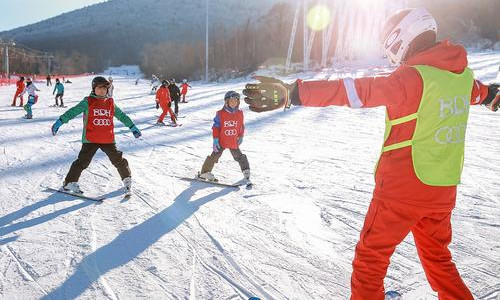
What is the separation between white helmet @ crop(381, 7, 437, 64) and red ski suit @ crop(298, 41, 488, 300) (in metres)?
0.12

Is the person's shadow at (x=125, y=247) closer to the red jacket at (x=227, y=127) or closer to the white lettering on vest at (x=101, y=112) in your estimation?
the red jacket at (x=227, y=127)

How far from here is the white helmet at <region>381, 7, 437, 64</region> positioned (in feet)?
6.59

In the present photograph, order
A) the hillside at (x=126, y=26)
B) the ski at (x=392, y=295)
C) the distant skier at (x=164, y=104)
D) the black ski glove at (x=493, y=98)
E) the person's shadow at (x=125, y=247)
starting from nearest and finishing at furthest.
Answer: the black ski glove at (x=493, y=98)
the ski at (x=392, y=295)
the person's shadow at (x=125, y=247)
the distant skier at (x=164, y=104)
the hillside at (x=126, y=26)

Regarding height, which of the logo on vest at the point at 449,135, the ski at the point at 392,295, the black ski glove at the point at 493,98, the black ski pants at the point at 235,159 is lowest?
the ski at the point at 392,295

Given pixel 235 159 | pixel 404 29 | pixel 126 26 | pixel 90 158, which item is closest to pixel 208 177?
pixel 235 159

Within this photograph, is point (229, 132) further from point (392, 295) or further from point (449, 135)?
point (449, 135)

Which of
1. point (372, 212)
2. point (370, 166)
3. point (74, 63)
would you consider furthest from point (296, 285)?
point (74, 63)

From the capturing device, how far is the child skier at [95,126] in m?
4.71

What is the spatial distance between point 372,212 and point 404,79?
28.3 inches

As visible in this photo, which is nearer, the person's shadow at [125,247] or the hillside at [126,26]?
the person's shadow at [125,247]

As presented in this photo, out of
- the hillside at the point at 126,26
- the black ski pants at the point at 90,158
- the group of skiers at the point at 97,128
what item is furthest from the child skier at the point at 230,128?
the hillside at the point at 126,26

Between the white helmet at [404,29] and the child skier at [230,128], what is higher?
the white helmet at [404,29]

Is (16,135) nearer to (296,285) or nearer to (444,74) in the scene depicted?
(296,285)

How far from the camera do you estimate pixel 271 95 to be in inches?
77.8
